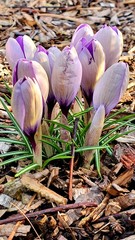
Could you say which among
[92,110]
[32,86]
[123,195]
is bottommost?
Answer: [123,195]

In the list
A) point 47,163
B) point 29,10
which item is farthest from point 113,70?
point 29,10

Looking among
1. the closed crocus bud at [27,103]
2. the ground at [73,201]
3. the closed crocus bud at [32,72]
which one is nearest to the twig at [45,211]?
the ground at [73,201]

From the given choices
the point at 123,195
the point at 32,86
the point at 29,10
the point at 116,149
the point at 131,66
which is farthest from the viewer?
the point at 29,10

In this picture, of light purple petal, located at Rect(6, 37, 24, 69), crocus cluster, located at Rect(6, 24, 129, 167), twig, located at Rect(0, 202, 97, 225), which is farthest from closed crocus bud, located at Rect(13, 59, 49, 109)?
twig, located at Rect(0, 202, 97, 225)

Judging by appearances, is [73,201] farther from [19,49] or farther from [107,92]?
[19,49]

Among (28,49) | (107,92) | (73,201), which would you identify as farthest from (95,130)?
(28,49)

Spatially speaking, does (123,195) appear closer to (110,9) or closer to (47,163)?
(47,163)

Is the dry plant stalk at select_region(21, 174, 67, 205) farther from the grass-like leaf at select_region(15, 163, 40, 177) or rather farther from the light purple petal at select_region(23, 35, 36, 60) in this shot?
the light purple petal at select_region(23, 35, 36, 60)
